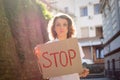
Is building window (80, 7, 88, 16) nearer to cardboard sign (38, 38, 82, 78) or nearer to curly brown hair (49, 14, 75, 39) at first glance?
curly brown hair (49, 14, 75, 39)

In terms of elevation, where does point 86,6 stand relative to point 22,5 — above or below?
above

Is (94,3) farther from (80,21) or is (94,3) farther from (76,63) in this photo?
(76,63)

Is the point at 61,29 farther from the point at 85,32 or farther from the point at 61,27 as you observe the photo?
the point at 85,32

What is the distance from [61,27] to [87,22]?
1637 inches

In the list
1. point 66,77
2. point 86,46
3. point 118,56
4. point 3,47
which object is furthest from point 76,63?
point 86,46

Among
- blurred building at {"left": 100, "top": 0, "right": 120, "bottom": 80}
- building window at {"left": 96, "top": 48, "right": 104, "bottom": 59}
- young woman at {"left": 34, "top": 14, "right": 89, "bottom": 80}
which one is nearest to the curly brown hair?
young woman at {"left": 34, "top": 14, "right": 89, "bottom": 80}

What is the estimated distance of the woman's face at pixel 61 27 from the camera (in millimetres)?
3494

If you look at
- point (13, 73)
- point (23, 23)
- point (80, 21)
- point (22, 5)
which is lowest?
point (13, 73)

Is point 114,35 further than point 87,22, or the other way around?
point 87,22

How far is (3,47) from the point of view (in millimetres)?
8258

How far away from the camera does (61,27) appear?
350 centimetres

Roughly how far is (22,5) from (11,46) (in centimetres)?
322

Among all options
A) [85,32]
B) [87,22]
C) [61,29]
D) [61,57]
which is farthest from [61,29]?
[85,32]

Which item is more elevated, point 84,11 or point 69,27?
point 84,11
